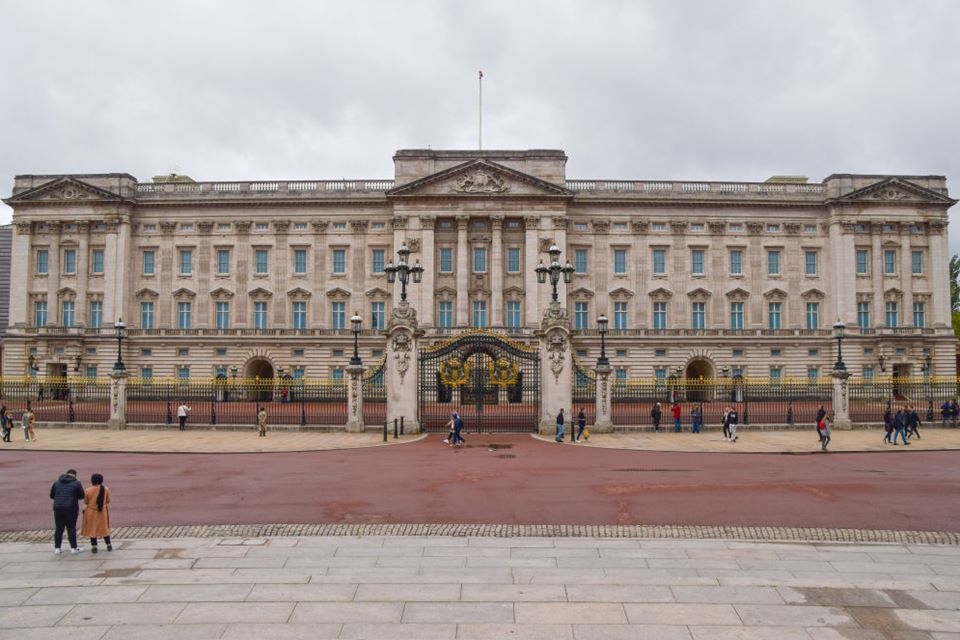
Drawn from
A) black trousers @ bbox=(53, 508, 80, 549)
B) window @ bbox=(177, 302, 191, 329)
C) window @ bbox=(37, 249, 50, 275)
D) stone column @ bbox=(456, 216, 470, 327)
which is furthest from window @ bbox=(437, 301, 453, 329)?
black trousers @ bbox=(53, 508, 80, 549)

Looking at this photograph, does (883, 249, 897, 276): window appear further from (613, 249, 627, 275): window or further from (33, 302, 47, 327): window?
(33, 302, 47, 327): window

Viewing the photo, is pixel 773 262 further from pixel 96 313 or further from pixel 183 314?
pixel 96 313

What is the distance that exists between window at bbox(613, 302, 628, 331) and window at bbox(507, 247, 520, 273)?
886cm

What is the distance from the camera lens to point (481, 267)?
189ft

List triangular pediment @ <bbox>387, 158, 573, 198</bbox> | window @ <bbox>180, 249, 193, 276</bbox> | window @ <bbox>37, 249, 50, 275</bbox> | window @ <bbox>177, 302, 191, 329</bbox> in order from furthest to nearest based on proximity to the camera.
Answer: window @ <bbox>180, 249, 193, 276</bbox>
window @ <bbox>177, 302, 191, 329</bbox>
window @ <bbox>37, 249, 50, 275</bbox>
triangular pediment @ <bbox>387, 158, 573, 198</bbox>

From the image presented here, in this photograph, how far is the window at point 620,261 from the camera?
58.4m

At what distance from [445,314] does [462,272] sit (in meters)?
3.71

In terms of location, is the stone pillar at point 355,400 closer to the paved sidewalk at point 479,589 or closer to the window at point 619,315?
the paved sidewalk at point 479,589

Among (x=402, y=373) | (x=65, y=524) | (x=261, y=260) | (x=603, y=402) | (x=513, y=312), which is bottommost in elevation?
(x=65, y=524)

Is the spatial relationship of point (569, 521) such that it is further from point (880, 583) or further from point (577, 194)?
point (577, 194)

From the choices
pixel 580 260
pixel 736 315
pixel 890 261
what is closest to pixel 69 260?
pixel 580 260

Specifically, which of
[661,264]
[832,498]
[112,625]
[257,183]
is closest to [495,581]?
[112,625]

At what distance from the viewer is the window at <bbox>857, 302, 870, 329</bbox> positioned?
57.5 m

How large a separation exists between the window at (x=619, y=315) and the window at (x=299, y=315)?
26.0 m
